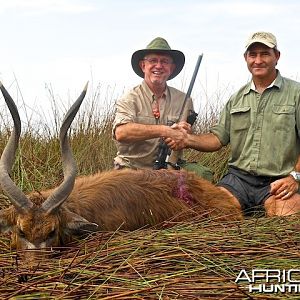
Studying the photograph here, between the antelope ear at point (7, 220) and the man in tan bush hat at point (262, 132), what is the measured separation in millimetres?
2373

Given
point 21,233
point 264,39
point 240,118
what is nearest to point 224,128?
point 240,118

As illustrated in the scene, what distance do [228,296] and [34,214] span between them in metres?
1.95

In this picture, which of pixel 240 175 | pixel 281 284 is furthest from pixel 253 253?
pixel 240 175

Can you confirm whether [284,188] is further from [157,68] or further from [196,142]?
[157,68]

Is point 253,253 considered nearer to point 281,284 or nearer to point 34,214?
point 281,284

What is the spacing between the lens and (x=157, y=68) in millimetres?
7137

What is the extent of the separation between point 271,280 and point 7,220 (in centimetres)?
222

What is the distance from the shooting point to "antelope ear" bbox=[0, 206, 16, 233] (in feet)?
14.7

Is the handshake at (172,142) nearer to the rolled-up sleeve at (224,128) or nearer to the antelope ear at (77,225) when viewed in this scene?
the rolled-up sleeve at (224,128)

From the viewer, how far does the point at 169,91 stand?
7.37m

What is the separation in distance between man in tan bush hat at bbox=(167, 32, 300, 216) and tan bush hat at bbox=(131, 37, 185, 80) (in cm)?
110

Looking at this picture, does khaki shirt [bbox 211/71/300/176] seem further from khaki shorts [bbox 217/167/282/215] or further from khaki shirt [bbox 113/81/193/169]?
khaki shirt [bbox 113/81/193/169]

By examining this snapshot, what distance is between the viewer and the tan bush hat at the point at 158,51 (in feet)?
23.5

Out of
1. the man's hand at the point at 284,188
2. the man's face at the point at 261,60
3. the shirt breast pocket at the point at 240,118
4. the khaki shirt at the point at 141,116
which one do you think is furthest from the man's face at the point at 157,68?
the man's hand at the point at 284,188
